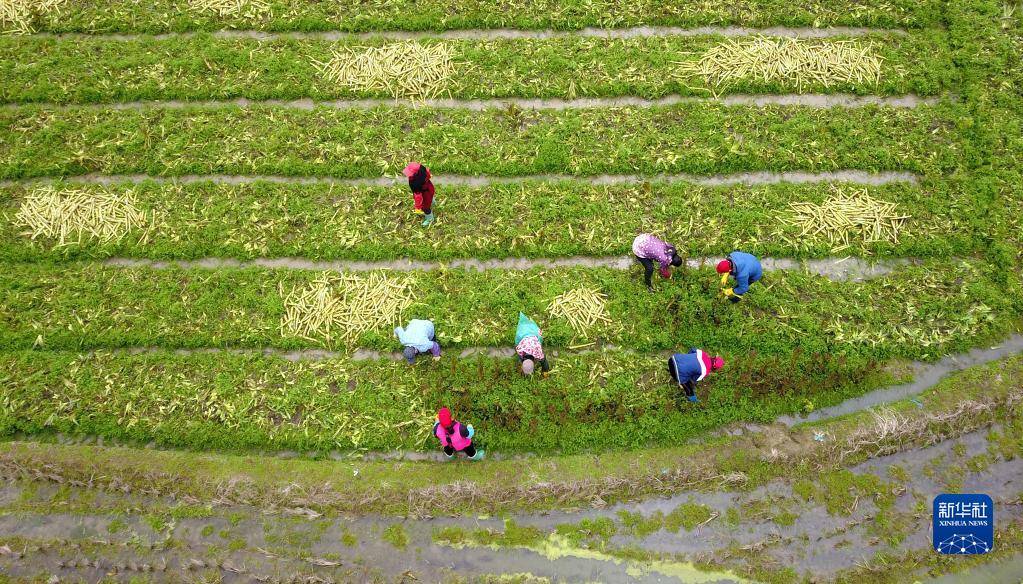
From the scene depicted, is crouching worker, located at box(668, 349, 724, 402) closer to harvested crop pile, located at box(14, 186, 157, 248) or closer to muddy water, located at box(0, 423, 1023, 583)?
muddy water, located at box(0, 423, 1023, 583)

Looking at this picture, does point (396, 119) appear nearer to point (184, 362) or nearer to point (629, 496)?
point (184, 362)

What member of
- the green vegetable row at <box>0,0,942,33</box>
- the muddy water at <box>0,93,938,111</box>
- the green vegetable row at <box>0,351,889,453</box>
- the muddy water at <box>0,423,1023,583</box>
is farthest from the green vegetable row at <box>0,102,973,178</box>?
the muddy water at <box>0,423,1023,583</box>

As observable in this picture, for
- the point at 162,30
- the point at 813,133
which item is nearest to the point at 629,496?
the point at 813,133

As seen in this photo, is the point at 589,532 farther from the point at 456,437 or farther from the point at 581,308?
the point at 581,308

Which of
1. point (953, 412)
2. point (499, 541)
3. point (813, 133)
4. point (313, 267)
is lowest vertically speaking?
point (499, 541)

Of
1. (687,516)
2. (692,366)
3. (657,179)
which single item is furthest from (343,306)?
(687,516)

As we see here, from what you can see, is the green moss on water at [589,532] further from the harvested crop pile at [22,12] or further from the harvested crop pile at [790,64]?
the harvested crop pile at [22,12]
